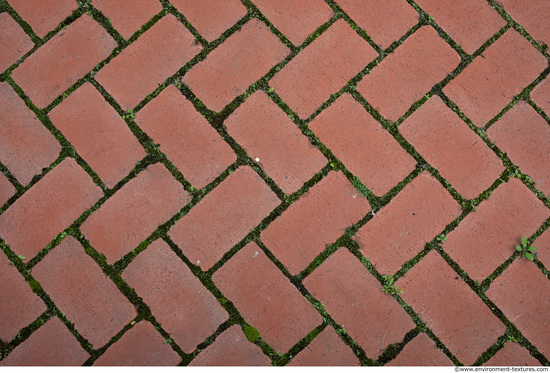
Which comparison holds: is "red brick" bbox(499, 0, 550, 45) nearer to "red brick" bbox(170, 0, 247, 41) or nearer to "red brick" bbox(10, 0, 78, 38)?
"red brick" bbox(170, 0, 247, 41)

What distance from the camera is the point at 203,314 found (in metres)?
1.71

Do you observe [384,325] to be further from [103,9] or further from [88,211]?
[103,9]

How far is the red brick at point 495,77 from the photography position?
5.90ft

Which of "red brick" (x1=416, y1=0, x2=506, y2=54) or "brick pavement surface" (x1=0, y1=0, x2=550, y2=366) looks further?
"red brick" (x1=416, y1=0, x2=506, y2=54)

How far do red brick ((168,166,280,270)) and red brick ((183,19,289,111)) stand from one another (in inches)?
13.8

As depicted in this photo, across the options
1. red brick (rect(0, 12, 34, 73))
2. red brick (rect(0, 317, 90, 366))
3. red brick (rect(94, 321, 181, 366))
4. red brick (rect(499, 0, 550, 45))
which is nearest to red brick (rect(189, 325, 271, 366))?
red brick (rect(94, 321, 181, 366))

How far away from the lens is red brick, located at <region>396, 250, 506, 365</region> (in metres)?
1.70

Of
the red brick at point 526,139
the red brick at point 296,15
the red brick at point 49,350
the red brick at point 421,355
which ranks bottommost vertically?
the red brick at point 421,355

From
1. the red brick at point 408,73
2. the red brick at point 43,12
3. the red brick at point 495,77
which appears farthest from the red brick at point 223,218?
the red brick at point 43,12

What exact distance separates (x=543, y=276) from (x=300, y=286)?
101 cm

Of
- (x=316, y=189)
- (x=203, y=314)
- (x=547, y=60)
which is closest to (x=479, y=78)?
(x=547, y=60)

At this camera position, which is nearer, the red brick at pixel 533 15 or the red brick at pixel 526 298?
the red brick at pixel 526 298

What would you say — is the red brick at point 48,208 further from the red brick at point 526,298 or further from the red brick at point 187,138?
the red brick at point 526,298

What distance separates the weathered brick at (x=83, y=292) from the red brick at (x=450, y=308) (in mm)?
1162
